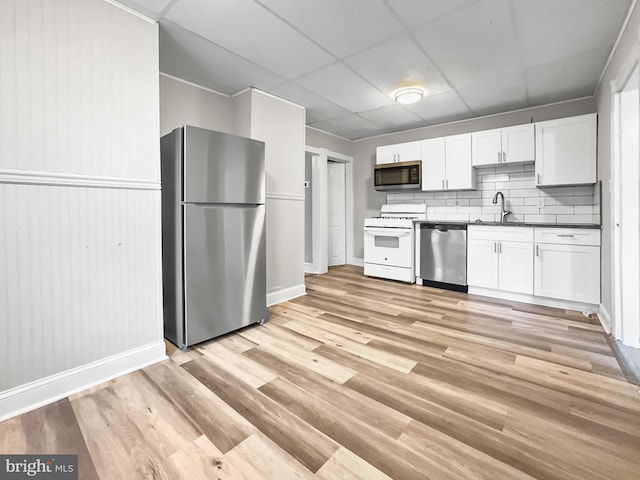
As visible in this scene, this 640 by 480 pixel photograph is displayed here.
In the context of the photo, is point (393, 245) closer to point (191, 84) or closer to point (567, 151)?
point (567, 151)

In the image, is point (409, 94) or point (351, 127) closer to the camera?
point (409, 94)

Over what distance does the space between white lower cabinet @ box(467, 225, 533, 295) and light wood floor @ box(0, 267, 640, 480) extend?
96cm

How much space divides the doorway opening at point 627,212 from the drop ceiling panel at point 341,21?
1924 millimetres

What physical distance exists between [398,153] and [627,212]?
2.96m

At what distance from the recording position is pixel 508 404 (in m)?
1.60

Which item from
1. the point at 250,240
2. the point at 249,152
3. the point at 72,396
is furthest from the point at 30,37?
the point at 72,396

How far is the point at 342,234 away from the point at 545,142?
3.43 meters

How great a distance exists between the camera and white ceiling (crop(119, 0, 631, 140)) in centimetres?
201

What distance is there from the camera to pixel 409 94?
10.8ft

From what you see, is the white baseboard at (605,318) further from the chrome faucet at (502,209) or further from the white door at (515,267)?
the chrome faucet at (502,209)

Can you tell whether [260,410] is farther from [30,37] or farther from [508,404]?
[30,37]

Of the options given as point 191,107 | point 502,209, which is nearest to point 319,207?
point 191,107

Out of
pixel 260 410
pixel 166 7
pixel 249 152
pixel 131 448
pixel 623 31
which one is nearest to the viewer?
pixel 131 448

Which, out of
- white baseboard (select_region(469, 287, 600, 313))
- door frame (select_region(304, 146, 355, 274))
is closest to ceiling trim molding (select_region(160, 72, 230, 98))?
door frame (select_region(304, 146, 355, 274))
